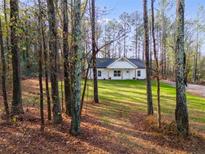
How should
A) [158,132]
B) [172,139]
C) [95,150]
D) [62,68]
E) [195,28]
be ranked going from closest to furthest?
[95,150] → [172,139] → [158,132] → [62,68] → [195,28]

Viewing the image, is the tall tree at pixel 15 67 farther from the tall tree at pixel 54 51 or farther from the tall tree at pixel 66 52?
the tall tree at pixel 66 52

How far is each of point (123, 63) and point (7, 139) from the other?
133ft

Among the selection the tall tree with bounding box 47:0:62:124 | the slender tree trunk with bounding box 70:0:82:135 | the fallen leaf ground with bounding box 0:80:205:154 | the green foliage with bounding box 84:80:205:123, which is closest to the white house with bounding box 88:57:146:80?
the green foliage with bounding box 84:80:205:123

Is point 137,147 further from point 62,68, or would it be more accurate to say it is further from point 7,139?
point 62,68

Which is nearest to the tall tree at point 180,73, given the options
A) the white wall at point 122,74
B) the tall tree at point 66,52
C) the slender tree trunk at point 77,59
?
the slender tree trunk at point 77,59

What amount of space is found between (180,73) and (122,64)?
125 ft

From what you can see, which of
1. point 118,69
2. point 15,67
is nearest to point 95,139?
point 15,67

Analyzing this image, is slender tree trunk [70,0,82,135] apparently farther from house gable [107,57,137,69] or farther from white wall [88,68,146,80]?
white wall [88,68,146,80]

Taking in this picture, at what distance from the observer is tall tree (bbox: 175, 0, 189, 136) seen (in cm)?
964

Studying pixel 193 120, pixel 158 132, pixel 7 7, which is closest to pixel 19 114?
pixel 7 7

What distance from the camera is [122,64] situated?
157 feet

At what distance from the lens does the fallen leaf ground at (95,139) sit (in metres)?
8.01

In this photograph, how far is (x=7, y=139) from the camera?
27.2 feet

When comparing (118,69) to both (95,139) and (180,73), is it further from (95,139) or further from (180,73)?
(95,139)
